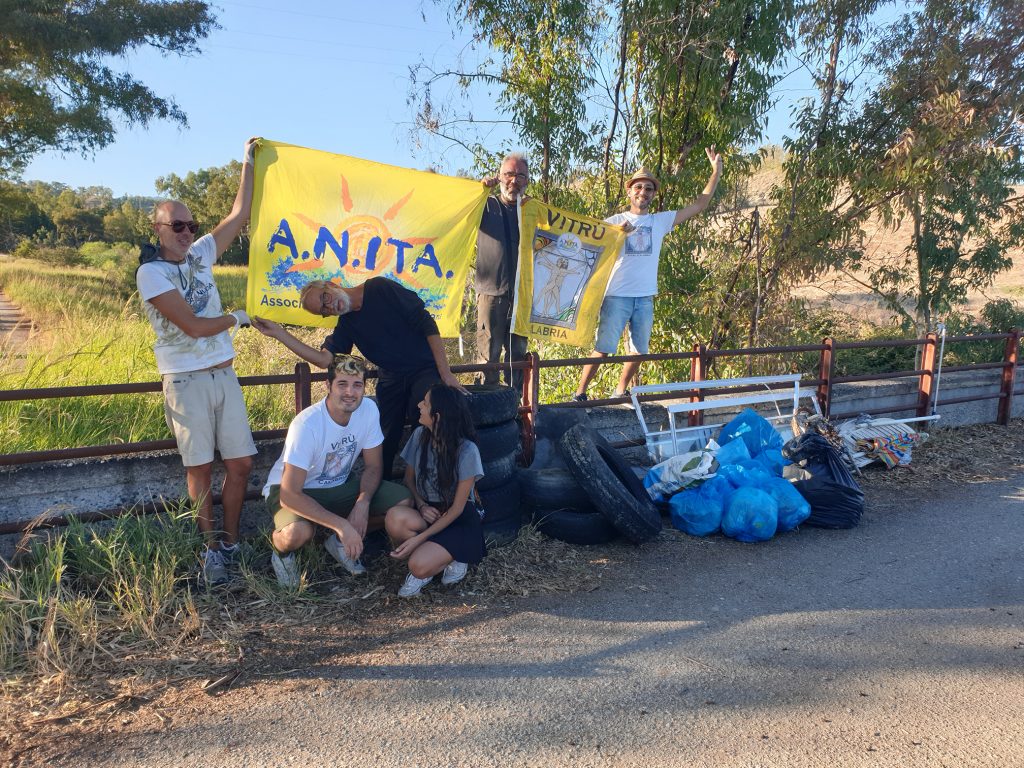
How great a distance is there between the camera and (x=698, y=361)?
646 cm

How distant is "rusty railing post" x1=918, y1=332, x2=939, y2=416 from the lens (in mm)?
7961

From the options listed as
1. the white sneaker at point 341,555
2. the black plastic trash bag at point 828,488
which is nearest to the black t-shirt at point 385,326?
the white sneaker at point 341,555

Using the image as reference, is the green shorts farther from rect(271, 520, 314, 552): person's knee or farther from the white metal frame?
the white metal frame

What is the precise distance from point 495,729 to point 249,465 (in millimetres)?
2193

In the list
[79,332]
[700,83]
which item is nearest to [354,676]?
[79,332]

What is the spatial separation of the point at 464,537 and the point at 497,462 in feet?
2.43

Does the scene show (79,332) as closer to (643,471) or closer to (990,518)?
(643,471)

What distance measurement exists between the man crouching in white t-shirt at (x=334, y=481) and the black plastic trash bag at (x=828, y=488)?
9.80ft

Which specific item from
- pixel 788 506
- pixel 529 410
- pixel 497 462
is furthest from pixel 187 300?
pixel 788 506

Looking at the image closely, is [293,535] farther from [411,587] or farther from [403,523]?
[411,587]

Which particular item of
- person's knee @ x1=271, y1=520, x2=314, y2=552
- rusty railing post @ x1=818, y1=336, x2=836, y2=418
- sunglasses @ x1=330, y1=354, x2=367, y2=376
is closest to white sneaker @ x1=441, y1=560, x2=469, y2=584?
person's knee @ x1=271, y1=520, x2=314, y2=552

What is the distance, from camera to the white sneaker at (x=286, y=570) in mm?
4062

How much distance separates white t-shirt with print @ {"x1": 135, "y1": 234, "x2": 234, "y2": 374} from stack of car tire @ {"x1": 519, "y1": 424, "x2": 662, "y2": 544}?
2146 millimetres

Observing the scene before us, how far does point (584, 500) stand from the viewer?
5.08 metres
